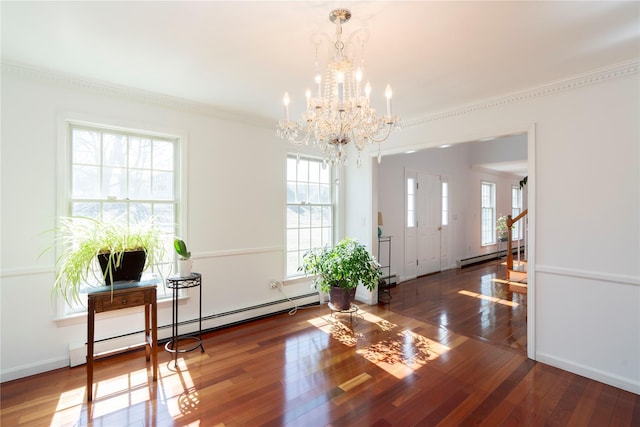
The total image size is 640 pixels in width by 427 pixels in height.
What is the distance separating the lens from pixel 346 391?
2.34 metres

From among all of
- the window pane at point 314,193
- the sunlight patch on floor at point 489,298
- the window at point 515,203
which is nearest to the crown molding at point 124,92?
the window pane at point 314,193

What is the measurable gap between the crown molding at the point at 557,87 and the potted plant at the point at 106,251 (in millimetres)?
3422

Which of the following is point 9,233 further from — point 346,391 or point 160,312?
point 346,391

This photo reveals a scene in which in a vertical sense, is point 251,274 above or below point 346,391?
above

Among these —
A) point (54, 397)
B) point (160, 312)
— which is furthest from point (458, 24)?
point (54, 397)

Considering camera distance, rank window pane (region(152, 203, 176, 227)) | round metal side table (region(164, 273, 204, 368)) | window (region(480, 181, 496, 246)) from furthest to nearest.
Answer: window (region(480, 181, 496, 246))
window pane (region(152, 203, 176, 227))
round metal side table (region(164, 273, 204, 368))

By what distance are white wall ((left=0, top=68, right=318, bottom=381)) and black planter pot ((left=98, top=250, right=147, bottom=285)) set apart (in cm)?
77

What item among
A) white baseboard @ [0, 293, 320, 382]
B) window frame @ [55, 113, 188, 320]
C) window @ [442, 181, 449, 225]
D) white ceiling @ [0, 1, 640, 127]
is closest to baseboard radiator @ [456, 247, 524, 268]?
window @ [442, 181, 449, 225]

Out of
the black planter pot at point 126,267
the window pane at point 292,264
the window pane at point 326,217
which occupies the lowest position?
the window pane at point 292,264

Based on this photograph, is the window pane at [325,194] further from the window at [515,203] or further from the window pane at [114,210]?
the window at [515,203]

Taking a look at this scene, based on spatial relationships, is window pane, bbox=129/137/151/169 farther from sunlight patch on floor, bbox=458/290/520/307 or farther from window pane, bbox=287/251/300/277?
sunlight patch on floor, bbox=458/290/520/307

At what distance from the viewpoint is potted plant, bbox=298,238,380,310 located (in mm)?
3619

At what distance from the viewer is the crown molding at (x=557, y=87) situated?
2398 mm

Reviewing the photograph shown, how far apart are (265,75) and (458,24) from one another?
1.56 metres
